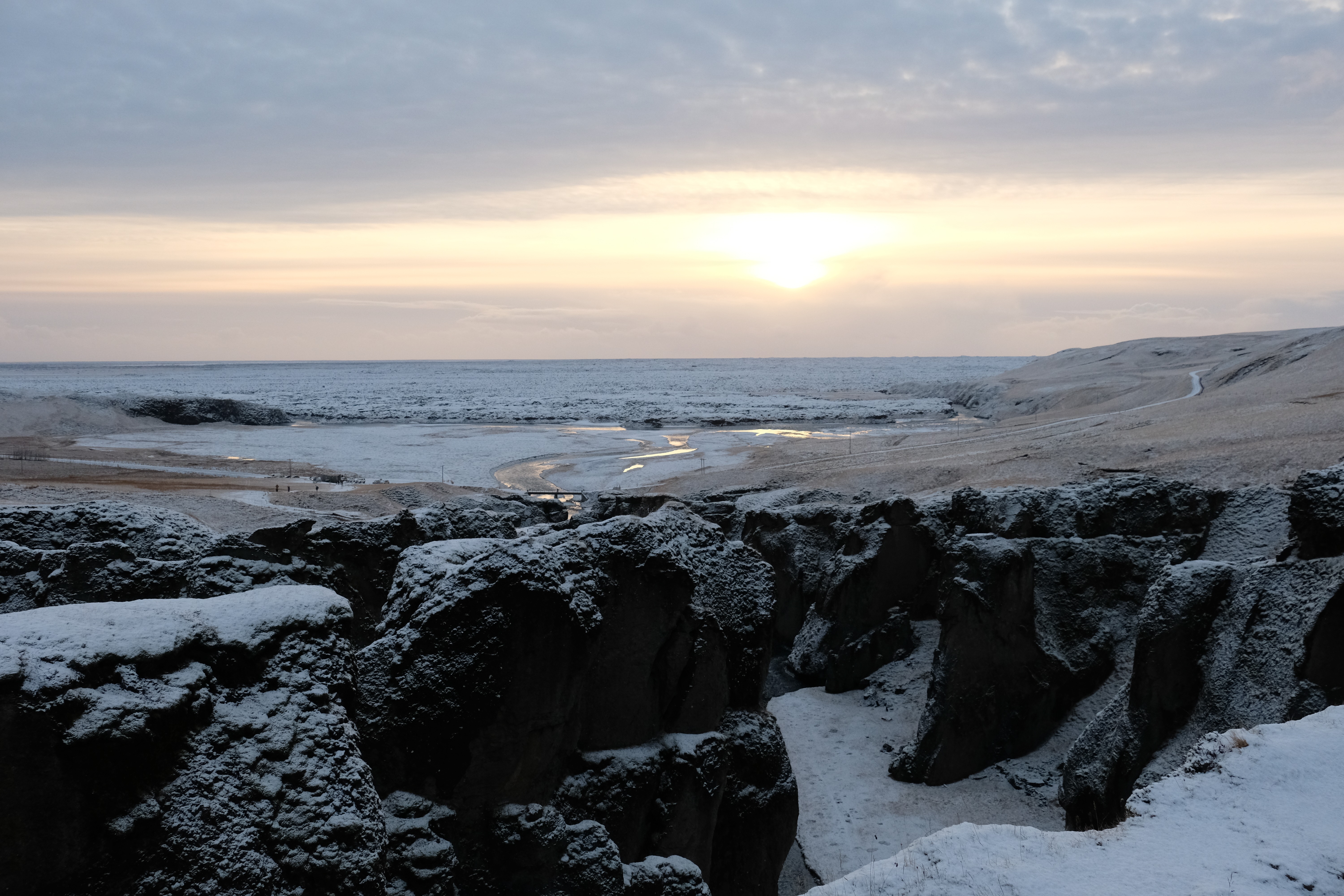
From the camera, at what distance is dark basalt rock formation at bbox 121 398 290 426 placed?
88.9 metres

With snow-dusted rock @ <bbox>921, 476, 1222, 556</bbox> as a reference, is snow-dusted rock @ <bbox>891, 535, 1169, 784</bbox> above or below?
below

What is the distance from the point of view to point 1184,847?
9.39 metres

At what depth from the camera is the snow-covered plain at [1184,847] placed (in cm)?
879

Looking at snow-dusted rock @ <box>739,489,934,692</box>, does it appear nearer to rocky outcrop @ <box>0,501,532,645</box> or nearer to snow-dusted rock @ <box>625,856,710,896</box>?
rocky outcrop @ <box>0,501,532,645</box>

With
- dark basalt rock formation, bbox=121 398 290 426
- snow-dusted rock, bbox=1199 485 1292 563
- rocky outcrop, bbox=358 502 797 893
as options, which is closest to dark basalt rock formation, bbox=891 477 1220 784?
snow-dusted rock, bbox=1199 485 1292 563

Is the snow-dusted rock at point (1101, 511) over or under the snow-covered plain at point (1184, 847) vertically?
over

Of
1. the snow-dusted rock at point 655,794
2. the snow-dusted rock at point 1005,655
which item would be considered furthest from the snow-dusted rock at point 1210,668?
the snow-dusted rock at point 655,794

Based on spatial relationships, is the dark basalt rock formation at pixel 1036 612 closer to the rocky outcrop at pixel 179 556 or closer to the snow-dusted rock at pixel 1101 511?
the snow-dusted rock at pixel 1101 511

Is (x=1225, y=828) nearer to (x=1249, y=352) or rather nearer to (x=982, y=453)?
(x=982, y=453)

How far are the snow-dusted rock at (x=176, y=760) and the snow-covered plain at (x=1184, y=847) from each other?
4.80 m

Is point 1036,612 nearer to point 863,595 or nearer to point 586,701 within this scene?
point 863,595

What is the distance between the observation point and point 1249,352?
323ft

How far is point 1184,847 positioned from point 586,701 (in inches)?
299

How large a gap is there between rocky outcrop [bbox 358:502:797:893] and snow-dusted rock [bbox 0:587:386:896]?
208cm
